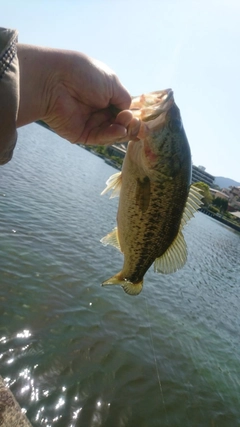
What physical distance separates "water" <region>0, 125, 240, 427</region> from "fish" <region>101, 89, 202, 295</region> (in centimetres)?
357

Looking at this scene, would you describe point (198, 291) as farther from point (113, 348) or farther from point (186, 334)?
point (113, 348)

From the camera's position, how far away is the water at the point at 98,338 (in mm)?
6035

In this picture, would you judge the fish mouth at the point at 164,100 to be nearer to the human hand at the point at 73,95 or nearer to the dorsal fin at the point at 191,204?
the human hand at the point at 73,95

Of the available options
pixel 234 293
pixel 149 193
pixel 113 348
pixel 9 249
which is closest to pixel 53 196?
pixel 9 249

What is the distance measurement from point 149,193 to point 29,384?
177 inches

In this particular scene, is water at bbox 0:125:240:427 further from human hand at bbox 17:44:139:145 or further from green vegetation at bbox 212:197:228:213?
green vegetation at bbox 212:197:228:213

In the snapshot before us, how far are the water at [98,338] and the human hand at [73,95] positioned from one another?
4.76 metres

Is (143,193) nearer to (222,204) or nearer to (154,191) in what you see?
(154,191)

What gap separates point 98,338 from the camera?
25.9 ft

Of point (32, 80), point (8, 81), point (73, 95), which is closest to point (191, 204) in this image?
point (73, 95)

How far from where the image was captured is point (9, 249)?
10156mm

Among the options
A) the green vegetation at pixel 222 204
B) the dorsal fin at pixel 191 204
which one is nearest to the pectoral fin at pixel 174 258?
the dorsal fin at pixel 191 204

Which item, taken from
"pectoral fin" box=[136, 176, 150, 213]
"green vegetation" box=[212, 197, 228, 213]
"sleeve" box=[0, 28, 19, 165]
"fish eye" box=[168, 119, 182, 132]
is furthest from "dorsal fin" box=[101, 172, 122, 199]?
"green vegetation" box=[212, 197, 228, 213]

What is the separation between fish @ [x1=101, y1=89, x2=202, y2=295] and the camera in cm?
295
